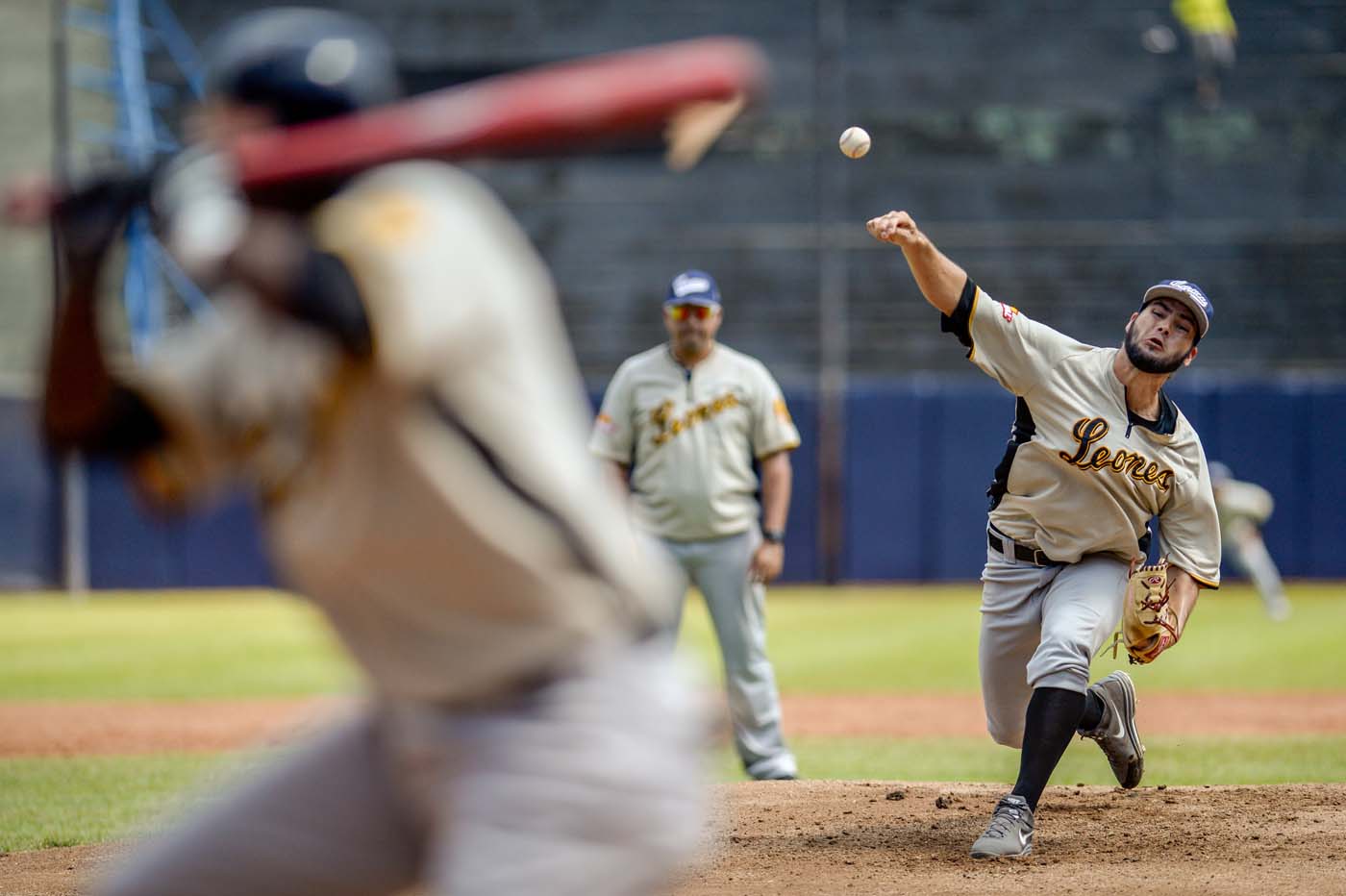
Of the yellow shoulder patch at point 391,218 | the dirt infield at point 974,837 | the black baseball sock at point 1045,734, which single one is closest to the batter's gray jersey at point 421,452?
the yellow shoulder patch at point 391,218

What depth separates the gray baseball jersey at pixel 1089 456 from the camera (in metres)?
5.79

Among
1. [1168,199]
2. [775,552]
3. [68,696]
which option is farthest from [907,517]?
[775,552]

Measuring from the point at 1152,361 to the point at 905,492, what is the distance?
14.8m

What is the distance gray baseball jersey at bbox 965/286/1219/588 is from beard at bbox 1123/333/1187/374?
98 mm

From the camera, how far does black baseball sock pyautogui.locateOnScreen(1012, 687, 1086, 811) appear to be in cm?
554

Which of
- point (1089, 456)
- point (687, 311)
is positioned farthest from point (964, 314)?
point (687, 311)

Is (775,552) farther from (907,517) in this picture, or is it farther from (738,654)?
(907,517)

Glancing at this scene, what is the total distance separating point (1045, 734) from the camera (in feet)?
18.2

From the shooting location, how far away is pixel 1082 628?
5.64m

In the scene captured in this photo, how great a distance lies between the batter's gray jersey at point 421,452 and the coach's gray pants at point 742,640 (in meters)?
5.15

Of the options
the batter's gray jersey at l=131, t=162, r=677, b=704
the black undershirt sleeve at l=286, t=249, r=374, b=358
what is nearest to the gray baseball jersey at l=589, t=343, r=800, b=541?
the batter's gray jersey at l=131, t=162, r=677, b=704

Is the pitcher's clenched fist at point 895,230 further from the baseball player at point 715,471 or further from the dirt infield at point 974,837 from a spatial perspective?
the baseball player at point 715,471

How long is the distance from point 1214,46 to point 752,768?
18960 millimetres

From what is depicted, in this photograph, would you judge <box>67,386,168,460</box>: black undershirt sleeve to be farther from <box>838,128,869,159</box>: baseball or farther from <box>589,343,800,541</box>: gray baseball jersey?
<box>589,343,800,541</box>: gray baseball jersey
